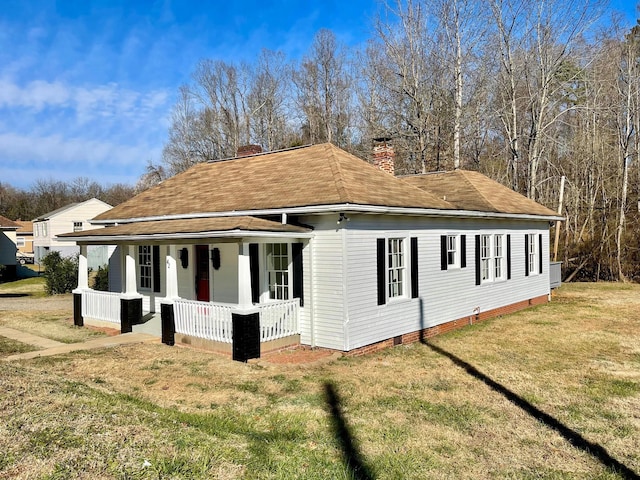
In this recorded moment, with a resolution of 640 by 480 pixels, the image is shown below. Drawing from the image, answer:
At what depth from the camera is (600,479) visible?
4902 millimetres

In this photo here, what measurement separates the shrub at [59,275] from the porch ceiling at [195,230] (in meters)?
11.8

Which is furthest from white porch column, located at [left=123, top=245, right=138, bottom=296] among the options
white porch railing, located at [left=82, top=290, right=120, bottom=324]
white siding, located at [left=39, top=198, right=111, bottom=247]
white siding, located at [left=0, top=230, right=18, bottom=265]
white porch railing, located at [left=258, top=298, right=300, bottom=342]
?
white siding, located at [left=39, top=198, right=111, bottom=247]

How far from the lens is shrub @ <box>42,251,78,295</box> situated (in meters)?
23.3

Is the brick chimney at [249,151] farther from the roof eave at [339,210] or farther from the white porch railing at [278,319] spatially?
the white porch railing at [278,319]

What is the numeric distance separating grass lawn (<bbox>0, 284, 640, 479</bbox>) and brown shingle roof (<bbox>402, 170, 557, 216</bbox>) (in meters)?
5.33

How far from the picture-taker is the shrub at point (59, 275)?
2334 cm

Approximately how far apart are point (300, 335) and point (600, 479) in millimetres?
6416

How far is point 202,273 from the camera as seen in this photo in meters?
12.8

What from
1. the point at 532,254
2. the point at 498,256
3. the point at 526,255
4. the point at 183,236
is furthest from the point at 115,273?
the point at 532,254

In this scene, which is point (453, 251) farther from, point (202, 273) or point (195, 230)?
point (195, 230)

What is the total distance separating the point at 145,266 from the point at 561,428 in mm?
Answer: 11630

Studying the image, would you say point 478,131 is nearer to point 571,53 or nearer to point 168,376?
point 571,53

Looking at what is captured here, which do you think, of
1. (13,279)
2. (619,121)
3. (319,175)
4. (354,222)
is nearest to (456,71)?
(619,121)

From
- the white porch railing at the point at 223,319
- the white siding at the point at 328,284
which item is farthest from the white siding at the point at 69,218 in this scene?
the white siding at the point at 328,284
